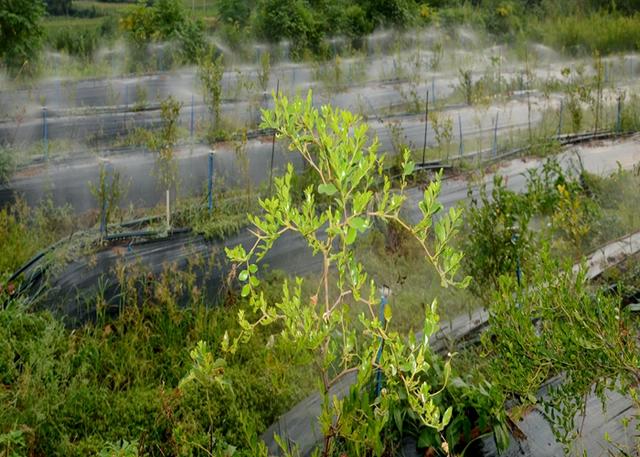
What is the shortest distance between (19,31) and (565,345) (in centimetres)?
294

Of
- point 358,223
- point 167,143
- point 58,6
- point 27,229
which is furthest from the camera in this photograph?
point 58,6

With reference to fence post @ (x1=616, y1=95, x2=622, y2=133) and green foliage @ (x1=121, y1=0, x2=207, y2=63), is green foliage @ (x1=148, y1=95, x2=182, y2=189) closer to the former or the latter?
green foliage @ (x1=121, y1=0, x2=207, y2=63)

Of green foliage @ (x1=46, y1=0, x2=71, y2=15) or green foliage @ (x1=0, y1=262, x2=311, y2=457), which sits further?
green foliage @ (x1=46, y1=0, x2=71, y2=15)

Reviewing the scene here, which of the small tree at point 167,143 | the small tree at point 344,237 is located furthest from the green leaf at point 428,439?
the small tree at point 167,143

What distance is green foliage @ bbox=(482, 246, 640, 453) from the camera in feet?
5.49

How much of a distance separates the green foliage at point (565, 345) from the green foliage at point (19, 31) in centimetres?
270

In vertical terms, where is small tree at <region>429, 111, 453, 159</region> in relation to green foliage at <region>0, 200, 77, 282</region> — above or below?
above

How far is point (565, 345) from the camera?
1.70m

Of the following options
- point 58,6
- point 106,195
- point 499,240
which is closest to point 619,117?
point 499,240

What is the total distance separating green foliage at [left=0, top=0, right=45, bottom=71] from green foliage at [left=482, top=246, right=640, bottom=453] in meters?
2.70

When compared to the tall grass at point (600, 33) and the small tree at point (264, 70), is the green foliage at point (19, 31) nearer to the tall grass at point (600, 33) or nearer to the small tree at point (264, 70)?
the small tree at point (264, 70)

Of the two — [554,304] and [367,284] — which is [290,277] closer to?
[367,284]

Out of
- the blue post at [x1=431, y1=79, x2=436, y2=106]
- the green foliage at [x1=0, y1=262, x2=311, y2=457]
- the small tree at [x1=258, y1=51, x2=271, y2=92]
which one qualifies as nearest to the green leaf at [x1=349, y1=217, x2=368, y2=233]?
the green foliage at [x1=0, y1=262, x2=311, y2=457]

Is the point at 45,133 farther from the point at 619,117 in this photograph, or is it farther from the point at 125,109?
the point at 619,117
